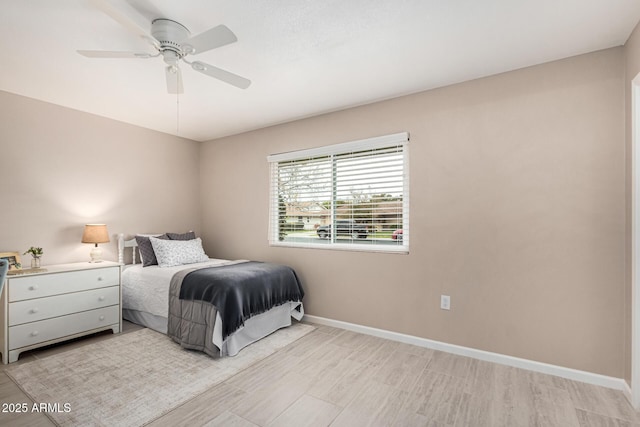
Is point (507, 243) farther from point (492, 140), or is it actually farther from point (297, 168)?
point (297, 168)

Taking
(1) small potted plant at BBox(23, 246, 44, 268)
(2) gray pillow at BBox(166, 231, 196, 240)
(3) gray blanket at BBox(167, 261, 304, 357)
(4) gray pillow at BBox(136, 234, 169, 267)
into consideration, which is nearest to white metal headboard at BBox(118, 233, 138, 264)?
(4) gray pillow at BBox(136, 234, 169, 267)

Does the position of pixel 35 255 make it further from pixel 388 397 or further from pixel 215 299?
pixel 388 397

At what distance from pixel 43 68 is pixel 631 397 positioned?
4.93 meters

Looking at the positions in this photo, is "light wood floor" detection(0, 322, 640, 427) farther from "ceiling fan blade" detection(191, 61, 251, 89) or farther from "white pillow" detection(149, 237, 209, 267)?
"ceiling fan blade" detection(191, 61, 251, 89)

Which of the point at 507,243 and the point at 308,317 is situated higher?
the point at 507,243

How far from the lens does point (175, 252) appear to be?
3678mm

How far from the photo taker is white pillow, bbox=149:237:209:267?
3596mm

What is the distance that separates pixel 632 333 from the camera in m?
2.04

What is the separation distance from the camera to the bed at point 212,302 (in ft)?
8.78

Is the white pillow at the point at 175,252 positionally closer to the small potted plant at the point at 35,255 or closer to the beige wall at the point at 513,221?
the small potted plant at the point at 35,255

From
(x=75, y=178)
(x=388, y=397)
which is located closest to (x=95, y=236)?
(x=75, y=178)

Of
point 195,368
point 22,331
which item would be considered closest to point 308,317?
point 195,368

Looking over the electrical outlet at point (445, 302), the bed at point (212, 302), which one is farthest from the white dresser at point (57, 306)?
the electrical outlet at point (445, 302)

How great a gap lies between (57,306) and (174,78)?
92.6 inches
